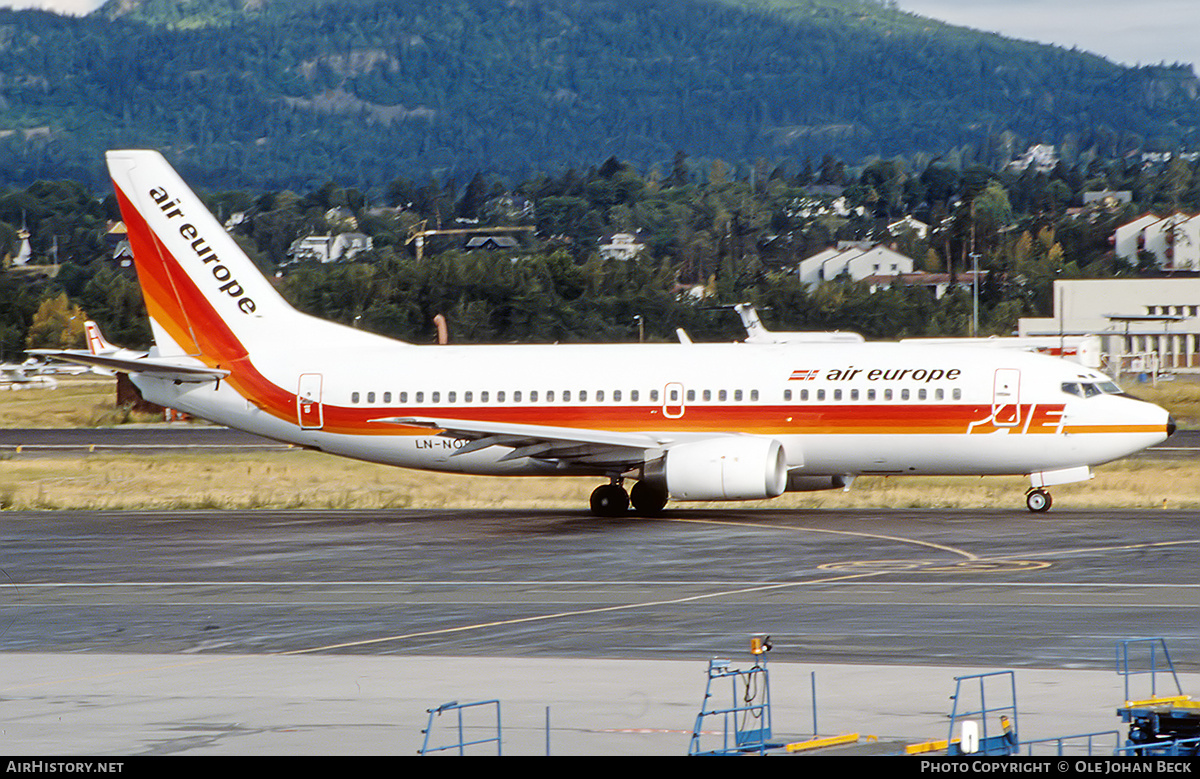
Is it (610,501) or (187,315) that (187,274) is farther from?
(610,501)

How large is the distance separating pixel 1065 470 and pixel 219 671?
79.3 ft

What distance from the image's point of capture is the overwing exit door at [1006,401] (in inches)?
1500

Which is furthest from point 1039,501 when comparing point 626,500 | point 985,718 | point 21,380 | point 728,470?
point 21,380

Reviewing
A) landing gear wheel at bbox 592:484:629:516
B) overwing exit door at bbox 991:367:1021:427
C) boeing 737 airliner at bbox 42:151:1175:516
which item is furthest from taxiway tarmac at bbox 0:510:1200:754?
overwing exit door at bbox 991:367:1021:427

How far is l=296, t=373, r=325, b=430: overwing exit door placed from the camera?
4244 centimetres

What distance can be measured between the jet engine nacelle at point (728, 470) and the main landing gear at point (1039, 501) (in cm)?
595

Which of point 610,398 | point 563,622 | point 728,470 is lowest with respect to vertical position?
point 563,622

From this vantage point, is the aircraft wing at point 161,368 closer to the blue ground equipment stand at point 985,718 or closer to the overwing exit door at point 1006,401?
the overwing exit door at point 1006,401

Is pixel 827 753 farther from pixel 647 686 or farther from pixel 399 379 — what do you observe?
pixel 399 379

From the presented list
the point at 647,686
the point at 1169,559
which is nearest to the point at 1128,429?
the point at 1169,559

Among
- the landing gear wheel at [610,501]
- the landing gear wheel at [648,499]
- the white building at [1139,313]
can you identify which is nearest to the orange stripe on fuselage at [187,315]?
the landing gear wheel at [610,501]

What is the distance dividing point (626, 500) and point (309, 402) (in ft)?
28.7

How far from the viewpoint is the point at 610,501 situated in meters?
40.8
